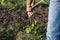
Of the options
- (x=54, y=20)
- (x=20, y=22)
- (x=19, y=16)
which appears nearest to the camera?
(x=54, y=20)

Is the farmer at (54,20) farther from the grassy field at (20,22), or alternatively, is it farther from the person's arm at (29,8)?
the person's arm at (29,8)

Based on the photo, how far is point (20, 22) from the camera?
3.80m

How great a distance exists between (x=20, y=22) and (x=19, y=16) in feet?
0.53

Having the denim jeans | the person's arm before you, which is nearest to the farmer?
the denim jeans

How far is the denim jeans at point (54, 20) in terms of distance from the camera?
7.08 feet

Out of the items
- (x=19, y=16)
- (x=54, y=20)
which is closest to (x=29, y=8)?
(x=19, y=16)

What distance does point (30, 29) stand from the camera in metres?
3.65

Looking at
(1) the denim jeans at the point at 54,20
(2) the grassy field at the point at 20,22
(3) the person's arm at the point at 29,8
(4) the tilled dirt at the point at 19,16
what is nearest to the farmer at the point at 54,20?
(1) the denim jeans at the point at 54,20

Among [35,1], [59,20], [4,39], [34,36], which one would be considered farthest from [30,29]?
[59,20]

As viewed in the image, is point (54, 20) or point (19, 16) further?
point (19, 16)

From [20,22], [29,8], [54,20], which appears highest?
[54,20]

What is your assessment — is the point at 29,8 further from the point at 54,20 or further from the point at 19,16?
the point at 54,20

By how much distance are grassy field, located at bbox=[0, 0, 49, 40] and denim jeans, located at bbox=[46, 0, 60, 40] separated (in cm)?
125

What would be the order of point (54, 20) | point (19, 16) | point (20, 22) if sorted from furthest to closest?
point (19, 16) → point (20, 22) → point (54, 20)
